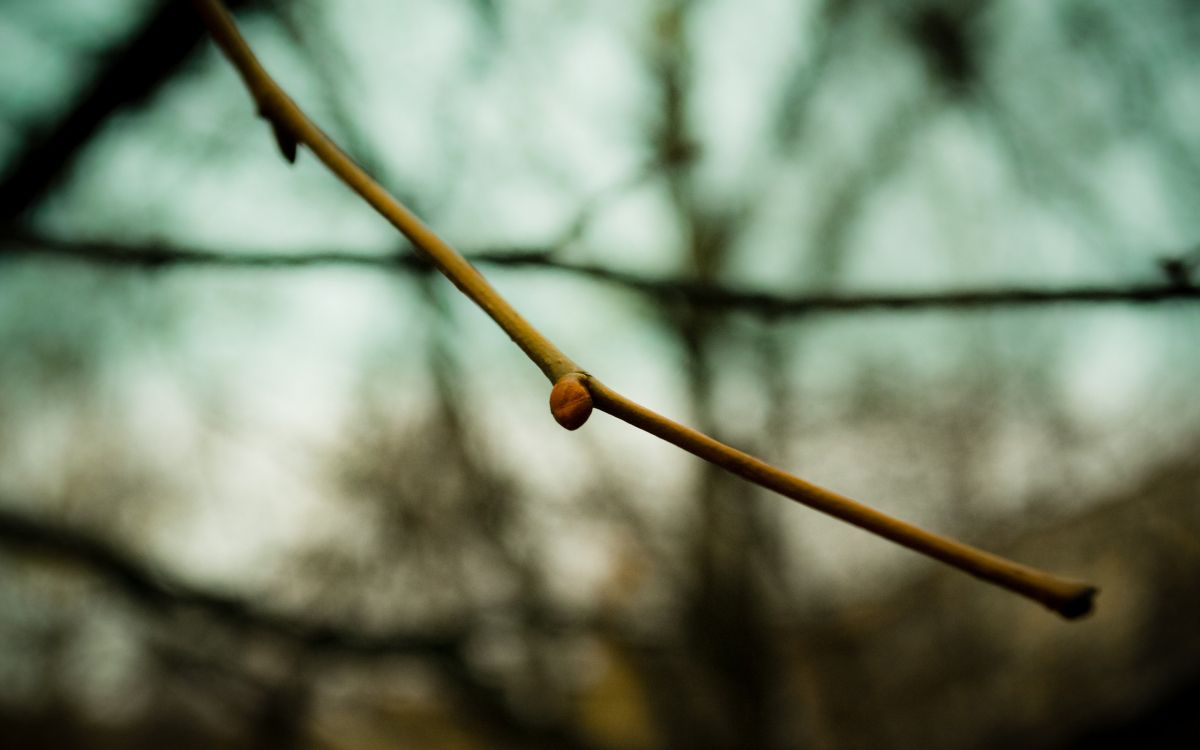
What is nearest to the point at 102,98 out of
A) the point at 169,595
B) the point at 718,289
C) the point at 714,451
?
the point at 718,289

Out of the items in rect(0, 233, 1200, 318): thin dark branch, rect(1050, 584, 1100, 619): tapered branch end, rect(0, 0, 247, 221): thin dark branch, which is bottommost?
rect(1050, 584, 1100, 619): tapered branch end

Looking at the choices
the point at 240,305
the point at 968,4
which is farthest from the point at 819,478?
the point at 240,305

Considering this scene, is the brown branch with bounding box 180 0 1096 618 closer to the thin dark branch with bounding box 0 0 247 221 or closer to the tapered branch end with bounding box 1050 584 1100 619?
the tapered branch end with bounding box 1050 584 1100 619

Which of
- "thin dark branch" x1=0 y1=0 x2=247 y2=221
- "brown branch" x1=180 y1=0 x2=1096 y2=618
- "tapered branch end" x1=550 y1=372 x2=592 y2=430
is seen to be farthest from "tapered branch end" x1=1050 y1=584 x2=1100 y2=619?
"thin dark branch" x1=0 y1=0 x2=247 y2=221

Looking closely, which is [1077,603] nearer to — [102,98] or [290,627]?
[102,98]

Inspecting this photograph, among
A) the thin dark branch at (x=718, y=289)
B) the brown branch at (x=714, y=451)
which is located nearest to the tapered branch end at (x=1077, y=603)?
the brown branch at (x=714, y=451)
